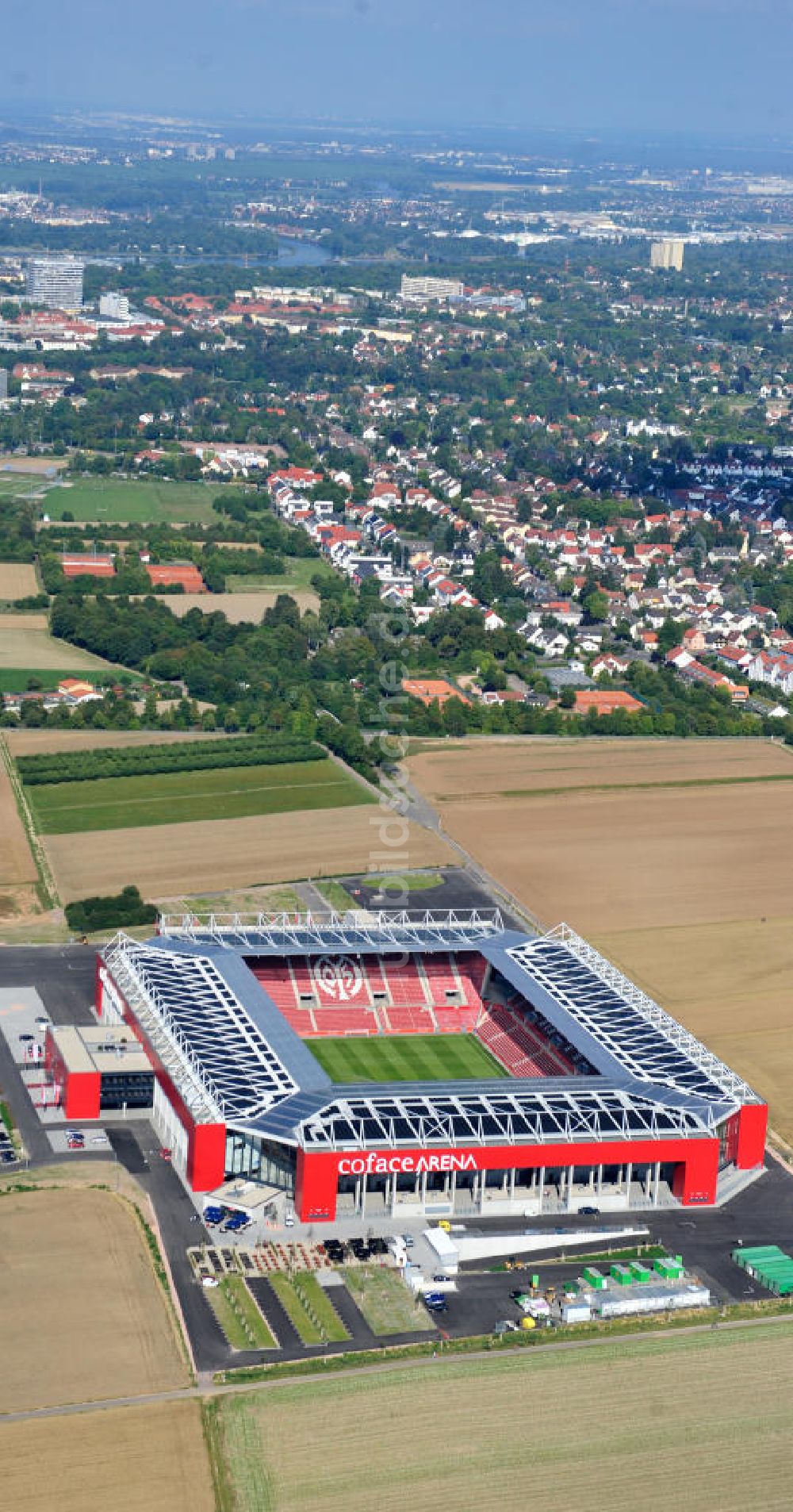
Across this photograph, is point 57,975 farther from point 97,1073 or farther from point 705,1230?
point 705,1230

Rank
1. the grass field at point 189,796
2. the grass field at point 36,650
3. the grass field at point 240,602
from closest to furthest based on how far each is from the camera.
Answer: the grass field at point 189,796, the grass field at point 36,650, the grass field at point 240,602

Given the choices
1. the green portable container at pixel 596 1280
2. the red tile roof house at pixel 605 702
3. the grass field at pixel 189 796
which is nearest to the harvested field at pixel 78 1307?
the green portable container at pixel 596 1280

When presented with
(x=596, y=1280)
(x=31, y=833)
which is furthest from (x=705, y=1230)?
(x=31, y=833)

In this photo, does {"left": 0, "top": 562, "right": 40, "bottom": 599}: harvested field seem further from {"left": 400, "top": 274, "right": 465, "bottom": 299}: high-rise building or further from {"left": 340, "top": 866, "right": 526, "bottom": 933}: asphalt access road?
{"left": 400, "top": 274, "right": 465, "bottom": 299}: high-rise building

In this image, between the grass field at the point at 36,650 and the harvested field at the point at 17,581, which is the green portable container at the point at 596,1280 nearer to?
the grass field at the point at 36,650

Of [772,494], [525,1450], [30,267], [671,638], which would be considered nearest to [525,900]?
[525,1450]
